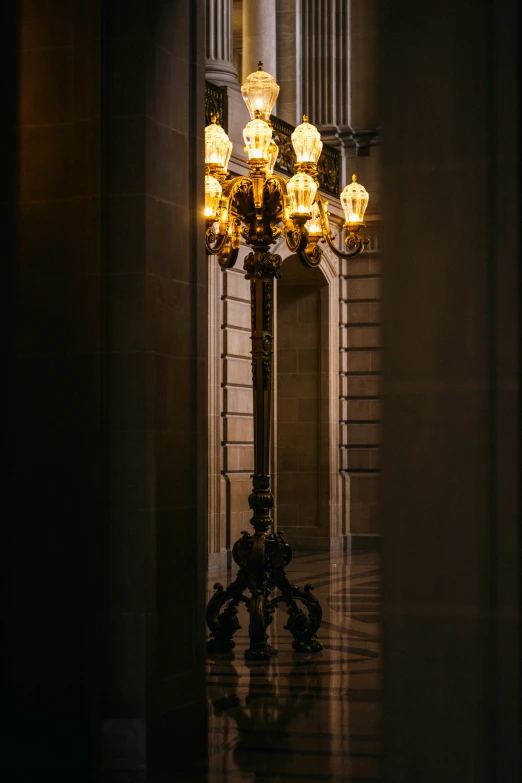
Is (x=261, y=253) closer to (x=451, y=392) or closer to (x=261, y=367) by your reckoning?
(x=261, y=367)

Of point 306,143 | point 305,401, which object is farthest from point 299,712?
point 305,401

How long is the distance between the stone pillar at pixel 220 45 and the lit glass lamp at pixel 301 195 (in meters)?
7.89

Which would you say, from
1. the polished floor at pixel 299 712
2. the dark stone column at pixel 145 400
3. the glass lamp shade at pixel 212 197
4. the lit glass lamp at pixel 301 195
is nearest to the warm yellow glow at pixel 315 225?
the lit glass lamp at pixel 301 195

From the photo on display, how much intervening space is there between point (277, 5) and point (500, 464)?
66.8 ft

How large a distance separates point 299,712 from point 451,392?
5057 millimetres

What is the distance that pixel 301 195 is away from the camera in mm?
9203

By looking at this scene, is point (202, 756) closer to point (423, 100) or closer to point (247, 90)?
point (423, 100)

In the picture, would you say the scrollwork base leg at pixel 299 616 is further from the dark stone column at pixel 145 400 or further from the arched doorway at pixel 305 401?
the arched doorway at pixel 305 401

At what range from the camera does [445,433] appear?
2.45 metres

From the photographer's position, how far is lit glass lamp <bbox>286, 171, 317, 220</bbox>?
30.1 feet

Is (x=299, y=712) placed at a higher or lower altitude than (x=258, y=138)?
lower

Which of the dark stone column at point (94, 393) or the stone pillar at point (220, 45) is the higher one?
the stone pillar at point (220, 45)

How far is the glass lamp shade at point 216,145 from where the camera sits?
9414mm

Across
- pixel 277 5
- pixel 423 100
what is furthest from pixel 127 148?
pixel 277 5
